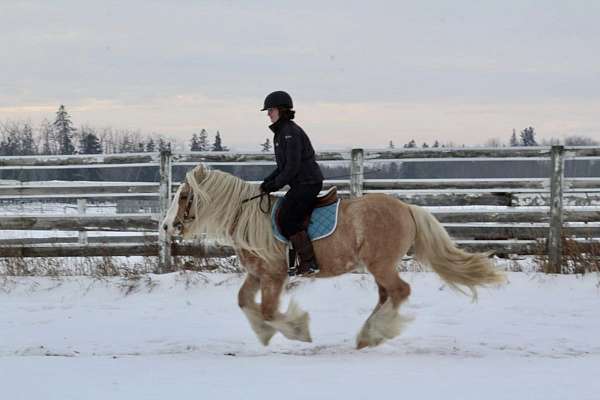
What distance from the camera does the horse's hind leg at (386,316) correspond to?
6430 millimetres

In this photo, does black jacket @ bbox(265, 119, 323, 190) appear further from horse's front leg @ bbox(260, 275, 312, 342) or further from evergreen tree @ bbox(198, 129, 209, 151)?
evergreen tree @ bbox(198, 129, 209, 151)

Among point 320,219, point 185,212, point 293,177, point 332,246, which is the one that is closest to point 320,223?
point 320,219

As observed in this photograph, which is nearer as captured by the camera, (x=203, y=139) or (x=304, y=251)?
(x=304, y=251)

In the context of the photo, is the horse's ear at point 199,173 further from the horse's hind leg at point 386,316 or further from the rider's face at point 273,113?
the horse's hind leg at point 386,316

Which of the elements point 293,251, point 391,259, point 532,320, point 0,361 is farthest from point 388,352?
point 0,361

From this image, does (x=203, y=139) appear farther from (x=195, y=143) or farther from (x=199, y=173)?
(x=199, y=173)

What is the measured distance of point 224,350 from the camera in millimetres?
6629

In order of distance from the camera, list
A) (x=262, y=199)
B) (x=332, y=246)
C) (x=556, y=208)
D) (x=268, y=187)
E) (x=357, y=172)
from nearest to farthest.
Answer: (x=332, y=246) < (x=268, y=187) < (x=262, y=199) < (x=556, y=208) < (x=357, y=172)

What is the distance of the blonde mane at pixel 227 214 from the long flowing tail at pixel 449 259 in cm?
147

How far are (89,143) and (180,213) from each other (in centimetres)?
6740

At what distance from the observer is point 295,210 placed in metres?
6.51

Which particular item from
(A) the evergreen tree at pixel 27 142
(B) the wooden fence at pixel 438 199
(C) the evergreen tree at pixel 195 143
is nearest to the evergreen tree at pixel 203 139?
(C) the evergreen tree at pixel 195 143

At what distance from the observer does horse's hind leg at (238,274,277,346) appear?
652cm

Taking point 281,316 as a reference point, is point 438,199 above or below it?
above
